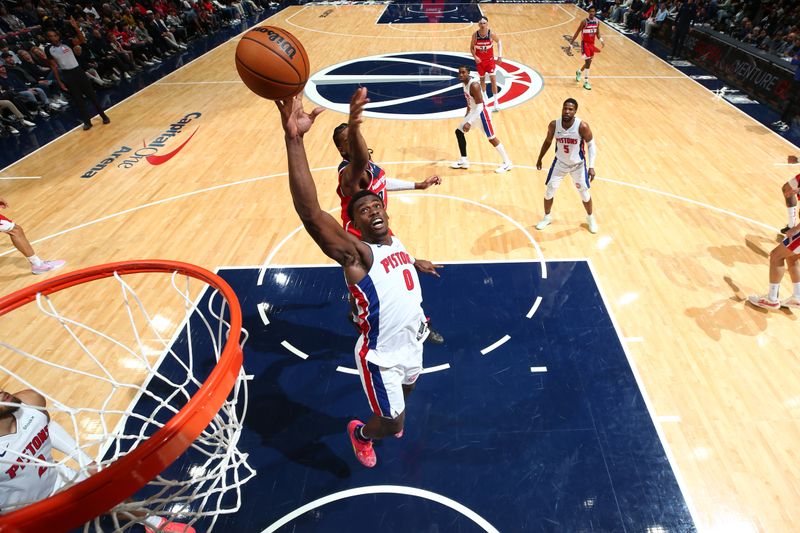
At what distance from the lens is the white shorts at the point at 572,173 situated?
5973mm

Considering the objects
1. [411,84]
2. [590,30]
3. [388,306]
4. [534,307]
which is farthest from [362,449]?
[590,30]

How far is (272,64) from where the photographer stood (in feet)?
10.0

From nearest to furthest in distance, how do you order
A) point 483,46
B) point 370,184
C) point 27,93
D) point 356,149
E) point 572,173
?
point 356,149, point 370,184, point 572,173, point 483,46, point 27,93

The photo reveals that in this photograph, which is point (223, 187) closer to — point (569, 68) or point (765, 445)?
A: point (765, 445)

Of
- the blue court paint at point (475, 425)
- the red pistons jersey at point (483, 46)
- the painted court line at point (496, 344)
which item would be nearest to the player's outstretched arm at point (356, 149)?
the blue court paint at point (475, 425)

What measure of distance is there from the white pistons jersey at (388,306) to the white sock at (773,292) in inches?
166

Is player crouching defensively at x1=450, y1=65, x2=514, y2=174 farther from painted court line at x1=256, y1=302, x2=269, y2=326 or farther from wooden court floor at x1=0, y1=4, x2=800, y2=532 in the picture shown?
painted court line at x1=256, y1=302, x2=269, y2=326

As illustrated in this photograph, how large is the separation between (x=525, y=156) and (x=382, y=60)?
7.59m

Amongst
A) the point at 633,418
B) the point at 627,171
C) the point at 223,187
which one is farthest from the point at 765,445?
the point at 223,187

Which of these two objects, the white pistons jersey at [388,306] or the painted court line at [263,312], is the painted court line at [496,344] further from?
the painted court line at [263,312]

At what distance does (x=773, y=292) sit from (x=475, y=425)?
3671 millimetres

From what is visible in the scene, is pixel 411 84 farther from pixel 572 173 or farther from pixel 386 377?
pixel 386 377

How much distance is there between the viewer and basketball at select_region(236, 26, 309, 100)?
3055 mm

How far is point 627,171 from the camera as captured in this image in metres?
8.02
